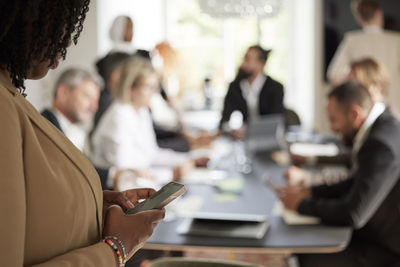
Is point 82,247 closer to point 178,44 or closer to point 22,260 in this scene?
point 22,260

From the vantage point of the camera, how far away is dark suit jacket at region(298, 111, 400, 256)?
8.09 ft

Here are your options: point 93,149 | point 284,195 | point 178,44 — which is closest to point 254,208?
point 284,195

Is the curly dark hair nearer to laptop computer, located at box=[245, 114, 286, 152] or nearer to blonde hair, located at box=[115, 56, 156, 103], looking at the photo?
blonde hair, located at box=[115, 56, 156, 103]

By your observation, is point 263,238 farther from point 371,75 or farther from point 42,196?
point 371,75

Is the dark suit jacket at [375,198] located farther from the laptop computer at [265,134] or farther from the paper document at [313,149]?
the laptop computer at [265,134]

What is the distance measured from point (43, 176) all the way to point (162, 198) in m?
0.30

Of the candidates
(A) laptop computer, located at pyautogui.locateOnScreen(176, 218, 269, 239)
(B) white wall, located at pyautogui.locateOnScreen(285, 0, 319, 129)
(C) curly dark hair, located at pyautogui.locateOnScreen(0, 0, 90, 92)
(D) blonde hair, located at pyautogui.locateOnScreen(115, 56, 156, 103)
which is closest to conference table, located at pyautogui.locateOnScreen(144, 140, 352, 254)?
(A) laptop computer, located at pyautogui.locateOnScreen(176, 218, 269, 239)

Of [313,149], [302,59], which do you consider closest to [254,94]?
[313,149]

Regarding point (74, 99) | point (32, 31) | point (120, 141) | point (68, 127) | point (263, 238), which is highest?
point (32, 31)

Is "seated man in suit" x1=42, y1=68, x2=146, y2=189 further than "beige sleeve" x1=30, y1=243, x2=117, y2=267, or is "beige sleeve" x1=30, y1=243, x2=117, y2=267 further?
"seated man in suit" x1=42, y1=68, x2=146, y2=189

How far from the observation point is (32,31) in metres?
0.99

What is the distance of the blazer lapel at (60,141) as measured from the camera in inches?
38.8

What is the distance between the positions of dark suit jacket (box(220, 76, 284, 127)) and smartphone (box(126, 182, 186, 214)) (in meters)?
3.65

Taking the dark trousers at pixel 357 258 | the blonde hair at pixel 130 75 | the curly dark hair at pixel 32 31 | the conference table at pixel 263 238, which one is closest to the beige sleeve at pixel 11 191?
the curly dark hair at pixel 32 31
